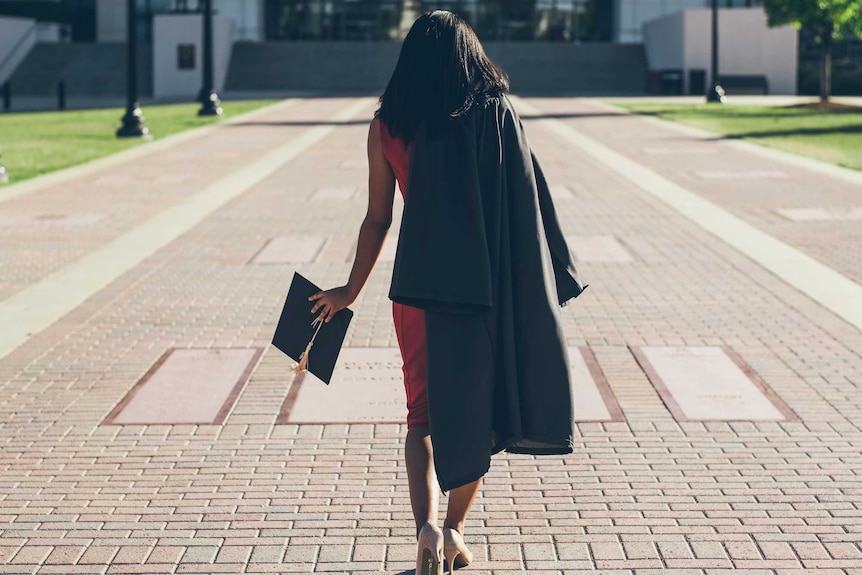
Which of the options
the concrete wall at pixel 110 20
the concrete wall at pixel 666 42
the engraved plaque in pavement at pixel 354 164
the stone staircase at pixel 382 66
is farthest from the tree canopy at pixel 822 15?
the concrete wall at pixel 110 20

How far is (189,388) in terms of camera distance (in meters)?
7.22

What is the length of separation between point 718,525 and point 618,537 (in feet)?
1.31

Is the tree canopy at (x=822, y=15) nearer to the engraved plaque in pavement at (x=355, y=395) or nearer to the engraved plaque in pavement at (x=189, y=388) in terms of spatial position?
the engraved plaque in pavement at (x=355, y=395)

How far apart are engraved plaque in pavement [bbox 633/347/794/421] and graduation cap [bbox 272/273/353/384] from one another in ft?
8.37

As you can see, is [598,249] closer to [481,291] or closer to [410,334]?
[410,334]

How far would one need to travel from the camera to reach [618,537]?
489 centimetres

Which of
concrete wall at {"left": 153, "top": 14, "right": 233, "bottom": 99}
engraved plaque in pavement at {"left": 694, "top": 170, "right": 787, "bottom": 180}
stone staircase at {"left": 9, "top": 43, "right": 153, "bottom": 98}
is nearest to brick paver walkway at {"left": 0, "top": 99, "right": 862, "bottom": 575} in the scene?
engraved plaque in pavement at {"left": 694, "top": 170, "right": 787, "bottom": 180}

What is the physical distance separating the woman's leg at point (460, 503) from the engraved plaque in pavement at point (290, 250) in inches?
282

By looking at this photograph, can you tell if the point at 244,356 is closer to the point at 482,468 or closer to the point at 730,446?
the point at 730,446

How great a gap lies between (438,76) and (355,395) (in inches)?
126

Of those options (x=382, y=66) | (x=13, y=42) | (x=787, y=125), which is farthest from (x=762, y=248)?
(x=13, y=42)

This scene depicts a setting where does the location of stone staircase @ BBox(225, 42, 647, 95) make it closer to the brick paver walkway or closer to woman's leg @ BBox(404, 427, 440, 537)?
the brick paver walkway

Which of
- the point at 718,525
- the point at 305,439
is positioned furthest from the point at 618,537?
the point at 305,439

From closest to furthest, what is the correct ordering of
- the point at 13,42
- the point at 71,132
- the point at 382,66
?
the point at 71,132
the point at 13,42
the point at 382,66
